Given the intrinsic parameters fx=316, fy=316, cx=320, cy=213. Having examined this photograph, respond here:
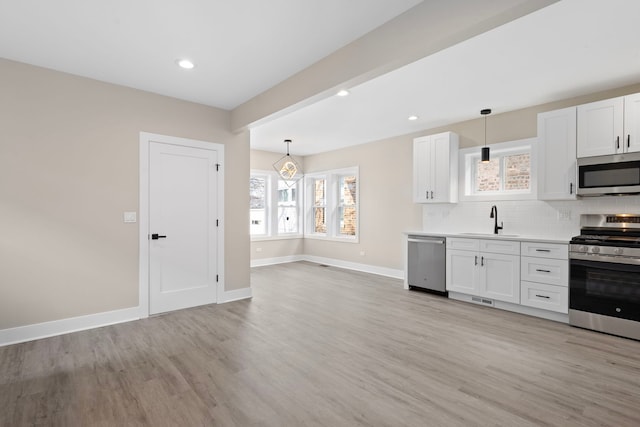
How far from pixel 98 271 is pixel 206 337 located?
1467mm

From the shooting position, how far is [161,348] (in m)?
2.97

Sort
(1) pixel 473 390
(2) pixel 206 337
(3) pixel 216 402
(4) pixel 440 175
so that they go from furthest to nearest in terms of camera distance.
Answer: (4) pixel 440 175 < (2) pixel 206 337 < (1) pixel 473 390 < (3) pixel 216 402

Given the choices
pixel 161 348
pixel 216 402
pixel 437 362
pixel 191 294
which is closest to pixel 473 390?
pixel 437 362

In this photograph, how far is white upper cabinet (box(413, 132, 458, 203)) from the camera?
498 cm

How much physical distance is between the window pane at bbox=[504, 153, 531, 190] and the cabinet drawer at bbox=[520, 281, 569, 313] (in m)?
1.45

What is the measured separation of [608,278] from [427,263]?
83.2 inches

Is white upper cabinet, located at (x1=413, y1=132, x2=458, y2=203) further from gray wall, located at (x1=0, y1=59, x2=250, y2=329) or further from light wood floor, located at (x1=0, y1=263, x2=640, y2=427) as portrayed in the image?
gray wall, located at (x1=0, y1=59, x2=250, y2=329)

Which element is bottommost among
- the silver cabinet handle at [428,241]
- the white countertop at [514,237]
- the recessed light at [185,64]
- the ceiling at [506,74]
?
the silver cabinet handle at [428,241]

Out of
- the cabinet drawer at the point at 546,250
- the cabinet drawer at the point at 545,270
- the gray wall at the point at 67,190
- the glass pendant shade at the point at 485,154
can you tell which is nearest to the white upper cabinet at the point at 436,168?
the glass pendant shade at the point at 485,154

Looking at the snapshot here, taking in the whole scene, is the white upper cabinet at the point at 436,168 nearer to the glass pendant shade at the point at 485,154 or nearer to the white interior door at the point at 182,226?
the glass pendant shade at the point at 485,154

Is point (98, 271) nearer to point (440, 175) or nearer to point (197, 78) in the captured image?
point (197, 78)

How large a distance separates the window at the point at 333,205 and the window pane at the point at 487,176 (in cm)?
255

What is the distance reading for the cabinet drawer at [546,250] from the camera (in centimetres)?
366

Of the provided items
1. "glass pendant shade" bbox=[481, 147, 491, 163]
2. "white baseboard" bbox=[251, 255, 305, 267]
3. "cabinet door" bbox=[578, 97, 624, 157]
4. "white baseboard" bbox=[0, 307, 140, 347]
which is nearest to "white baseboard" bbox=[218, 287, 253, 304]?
"white baseboard" bbox=[0, 307, 140, 347]
